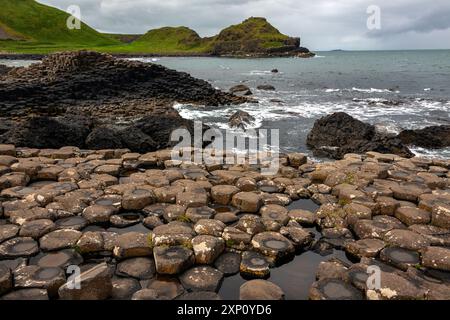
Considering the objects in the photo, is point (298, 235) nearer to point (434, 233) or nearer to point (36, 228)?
point (434, 233)

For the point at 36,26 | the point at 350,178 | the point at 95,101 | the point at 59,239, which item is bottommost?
the point at 59,239

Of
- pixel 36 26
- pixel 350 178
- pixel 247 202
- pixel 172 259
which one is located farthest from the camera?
pixel 36 26

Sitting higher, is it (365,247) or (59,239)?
(59,239)

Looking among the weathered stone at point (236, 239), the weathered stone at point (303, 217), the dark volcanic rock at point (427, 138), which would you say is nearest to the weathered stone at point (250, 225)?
the weathered stone at point (236, 239)

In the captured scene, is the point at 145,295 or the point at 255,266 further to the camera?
the point at 255,266

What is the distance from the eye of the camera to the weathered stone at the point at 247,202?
7863mm

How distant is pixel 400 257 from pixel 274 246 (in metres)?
2.07

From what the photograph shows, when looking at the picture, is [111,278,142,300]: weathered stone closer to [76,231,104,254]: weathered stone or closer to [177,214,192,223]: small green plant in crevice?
[76,231,104,254]: weathered stone

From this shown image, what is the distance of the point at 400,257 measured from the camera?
5.98 meters

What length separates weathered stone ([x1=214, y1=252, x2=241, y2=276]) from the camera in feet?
19.1

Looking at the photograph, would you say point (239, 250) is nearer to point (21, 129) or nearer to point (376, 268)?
point (376, 268)

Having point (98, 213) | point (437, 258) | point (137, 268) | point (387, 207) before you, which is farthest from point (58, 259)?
point (387, 207)
